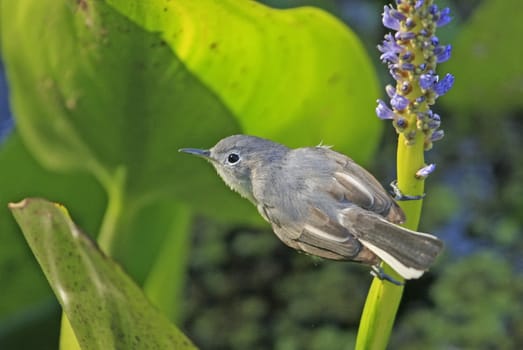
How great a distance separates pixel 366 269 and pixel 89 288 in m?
1.07

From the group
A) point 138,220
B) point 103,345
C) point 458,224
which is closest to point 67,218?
point 103,345

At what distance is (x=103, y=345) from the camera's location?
3.08 feet

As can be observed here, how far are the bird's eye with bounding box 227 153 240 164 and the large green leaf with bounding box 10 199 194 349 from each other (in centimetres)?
17

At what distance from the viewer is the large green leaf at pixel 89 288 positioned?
913 mm

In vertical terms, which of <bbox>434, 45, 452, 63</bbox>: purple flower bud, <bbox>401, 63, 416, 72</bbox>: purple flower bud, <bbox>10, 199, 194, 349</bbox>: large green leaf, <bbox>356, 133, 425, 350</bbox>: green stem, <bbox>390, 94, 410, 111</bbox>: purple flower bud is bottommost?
<bbox>10, 199, 194, 349</bbox>: large green leaf

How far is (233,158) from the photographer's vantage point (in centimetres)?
97

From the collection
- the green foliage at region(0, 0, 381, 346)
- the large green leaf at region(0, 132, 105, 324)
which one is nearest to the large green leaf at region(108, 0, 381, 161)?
the green foliage at region(0, 0, 381, 346)

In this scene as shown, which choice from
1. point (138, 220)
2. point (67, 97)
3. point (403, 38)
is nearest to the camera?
point (403, 38)

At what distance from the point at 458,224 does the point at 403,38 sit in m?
1.35

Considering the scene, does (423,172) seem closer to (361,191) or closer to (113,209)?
(361,191)

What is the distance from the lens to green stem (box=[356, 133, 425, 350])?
0.80 m

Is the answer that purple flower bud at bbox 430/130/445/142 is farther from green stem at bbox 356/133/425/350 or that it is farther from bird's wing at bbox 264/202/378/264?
bird's wing at bbox 264/202/378/264

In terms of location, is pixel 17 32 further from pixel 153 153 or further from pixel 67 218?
pixel 67 218

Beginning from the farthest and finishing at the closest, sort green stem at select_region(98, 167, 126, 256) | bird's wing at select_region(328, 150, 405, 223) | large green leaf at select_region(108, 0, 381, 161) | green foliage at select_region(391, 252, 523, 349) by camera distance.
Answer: green foliage at select_region(391, 252, 523, 349) → green stem at select_region(98, 167, 126, 256) → large green leaf at select_region(108, 0, 381, 161) → bird's wing at select_region(328, 150, 405, 223)
